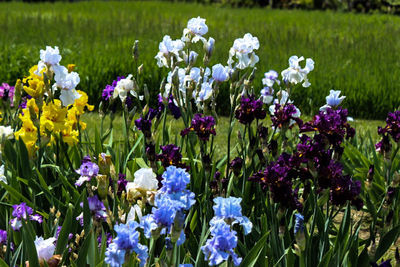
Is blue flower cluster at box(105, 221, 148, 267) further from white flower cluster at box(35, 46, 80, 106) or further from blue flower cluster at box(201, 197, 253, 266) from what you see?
white flower cluster at box(35, 46, 80, 106)

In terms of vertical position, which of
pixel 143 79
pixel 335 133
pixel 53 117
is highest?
pixel 335 133

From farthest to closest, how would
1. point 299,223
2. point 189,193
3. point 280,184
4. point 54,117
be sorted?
point 54,117 < point 280,184 < point 299,223 < point 189,193

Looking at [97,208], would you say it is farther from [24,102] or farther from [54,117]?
[24,102]

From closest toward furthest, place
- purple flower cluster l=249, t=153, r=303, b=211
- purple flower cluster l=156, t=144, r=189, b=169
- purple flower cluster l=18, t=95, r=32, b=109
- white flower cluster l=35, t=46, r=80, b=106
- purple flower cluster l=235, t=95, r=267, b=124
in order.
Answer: purple flower cluster l=249, t=153, r=303, b=211
purple flower cluster l=156, t=144, r=189, b=169
purple flower cluster l=235, t=95, r=267, b=124
white flower cluster l=35, t=46, r=80, b=106
purple flower cluster l=18, t=95, r=32, b=109

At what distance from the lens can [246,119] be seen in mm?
2221

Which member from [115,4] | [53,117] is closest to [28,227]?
[53,117]

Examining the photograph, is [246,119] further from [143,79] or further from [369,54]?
[369,54]

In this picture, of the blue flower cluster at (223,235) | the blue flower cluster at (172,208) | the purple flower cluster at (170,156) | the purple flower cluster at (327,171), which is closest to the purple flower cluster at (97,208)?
the purple flower cluster at (170,156)

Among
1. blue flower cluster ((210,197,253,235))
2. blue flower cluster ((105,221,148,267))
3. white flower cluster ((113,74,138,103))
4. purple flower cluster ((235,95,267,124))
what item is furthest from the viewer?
white flower cluster ((113,74,138,103))

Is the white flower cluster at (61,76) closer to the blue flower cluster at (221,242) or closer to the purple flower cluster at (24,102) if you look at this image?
the purple flower cluster at (24,102)

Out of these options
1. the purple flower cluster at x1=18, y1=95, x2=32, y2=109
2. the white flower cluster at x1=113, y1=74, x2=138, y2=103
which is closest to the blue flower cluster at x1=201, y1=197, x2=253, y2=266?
the white flower cluster at x1=113, y1=74, x2=138, y2=103

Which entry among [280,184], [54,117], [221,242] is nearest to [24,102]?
[54,117]

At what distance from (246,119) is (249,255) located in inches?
25.0

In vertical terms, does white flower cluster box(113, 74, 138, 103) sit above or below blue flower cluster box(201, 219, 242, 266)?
above
